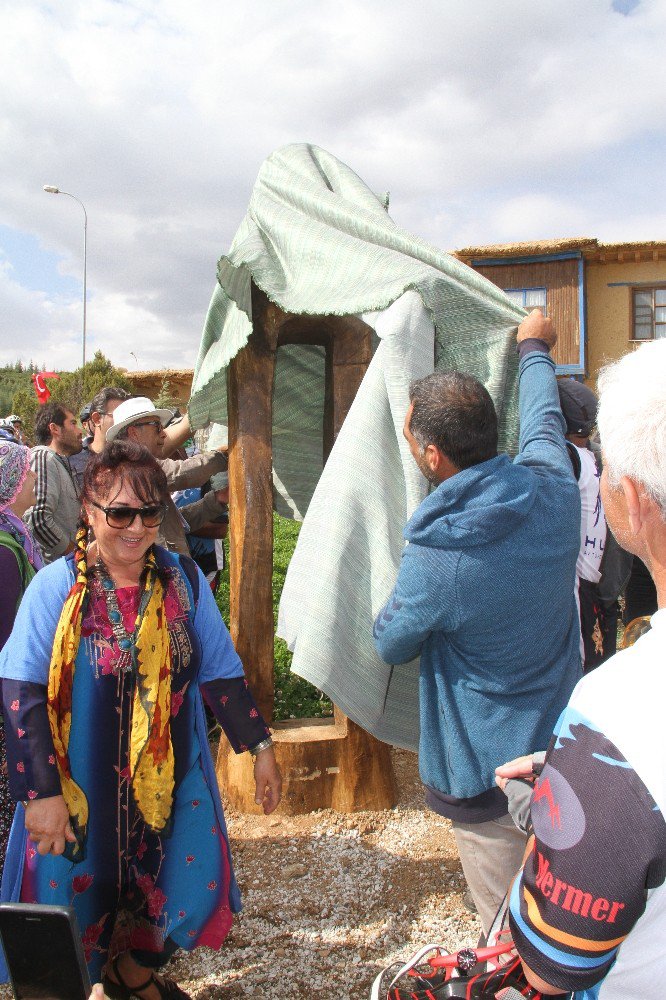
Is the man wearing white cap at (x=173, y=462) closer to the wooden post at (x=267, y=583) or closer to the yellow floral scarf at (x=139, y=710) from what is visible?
the wooden post at (x=267, y=583)

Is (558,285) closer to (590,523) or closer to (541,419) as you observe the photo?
(590,523)

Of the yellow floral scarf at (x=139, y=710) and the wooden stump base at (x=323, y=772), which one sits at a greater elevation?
the yellow floral scarf at (x=139, y=710)

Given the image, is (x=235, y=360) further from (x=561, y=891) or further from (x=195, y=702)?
(x=561, y=891)

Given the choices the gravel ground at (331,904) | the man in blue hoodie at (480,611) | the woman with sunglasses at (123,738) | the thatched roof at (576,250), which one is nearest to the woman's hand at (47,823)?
the woman with sunglasses at (123,738)

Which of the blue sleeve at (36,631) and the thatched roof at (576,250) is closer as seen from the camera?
the blue sleeve at (36,631)

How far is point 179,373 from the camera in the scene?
19297mm

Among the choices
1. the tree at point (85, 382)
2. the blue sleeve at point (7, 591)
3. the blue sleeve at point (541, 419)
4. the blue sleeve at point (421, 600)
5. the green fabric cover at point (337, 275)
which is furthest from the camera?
the tree at point (85, 382)

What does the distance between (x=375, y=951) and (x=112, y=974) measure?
935 mm

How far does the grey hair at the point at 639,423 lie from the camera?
38.8 inches

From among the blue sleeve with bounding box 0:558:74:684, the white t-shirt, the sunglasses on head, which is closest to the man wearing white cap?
the sunglasses on head

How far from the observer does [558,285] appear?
17.0 metres

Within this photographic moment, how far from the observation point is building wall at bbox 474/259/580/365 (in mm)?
16906

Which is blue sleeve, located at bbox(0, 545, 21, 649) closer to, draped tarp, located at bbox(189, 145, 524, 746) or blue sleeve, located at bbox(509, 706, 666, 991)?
draped tarp, located at bbox(189, 145, 524, 746)

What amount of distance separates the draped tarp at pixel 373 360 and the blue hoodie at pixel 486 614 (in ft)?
1.32
